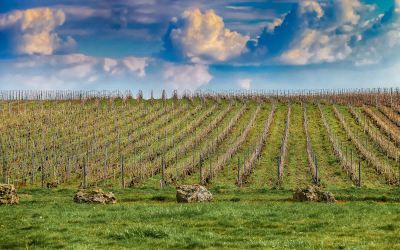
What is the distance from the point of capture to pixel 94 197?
152 ft

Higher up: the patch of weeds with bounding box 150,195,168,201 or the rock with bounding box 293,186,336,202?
the rock with bounding box 293,186,336,202

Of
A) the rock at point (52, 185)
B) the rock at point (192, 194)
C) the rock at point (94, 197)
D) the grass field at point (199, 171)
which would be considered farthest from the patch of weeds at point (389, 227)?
the rock at point (52, 185)

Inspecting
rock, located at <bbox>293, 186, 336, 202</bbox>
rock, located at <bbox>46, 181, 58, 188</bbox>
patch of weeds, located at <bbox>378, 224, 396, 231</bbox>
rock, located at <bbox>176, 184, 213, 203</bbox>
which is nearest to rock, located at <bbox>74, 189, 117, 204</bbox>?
rock, located at <bbox>176, 184, 213, 203</bbox>

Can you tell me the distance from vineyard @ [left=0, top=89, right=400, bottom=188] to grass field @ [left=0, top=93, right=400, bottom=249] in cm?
38

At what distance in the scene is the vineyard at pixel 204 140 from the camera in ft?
250

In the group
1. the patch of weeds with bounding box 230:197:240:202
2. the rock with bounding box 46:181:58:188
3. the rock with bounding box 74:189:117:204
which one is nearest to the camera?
the rock with bounding box 74:189:117:204

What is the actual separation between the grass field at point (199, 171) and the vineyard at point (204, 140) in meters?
0.38

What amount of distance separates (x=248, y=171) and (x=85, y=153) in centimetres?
2892

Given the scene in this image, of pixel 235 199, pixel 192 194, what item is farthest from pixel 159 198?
pixel 235 199

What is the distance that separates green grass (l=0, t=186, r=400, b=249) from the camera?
84.0 feet

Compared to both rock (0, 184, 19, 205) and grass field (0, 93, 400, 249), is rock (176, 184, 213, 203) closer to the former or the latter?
grass field (0, 93, 400, 249)

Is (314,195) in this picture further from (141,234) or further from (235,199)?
(141,234)

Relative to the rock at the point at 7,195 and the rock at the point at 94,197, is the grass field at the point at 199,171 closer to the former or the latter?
the rock at the point at 7,195

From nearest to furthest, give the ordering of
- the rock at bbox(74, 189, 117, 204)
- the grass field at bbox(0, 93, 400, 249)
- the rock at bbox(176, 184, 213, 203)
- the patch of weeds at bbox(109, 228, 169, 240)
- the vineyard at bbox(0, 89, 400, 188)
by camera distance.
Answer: the patch of weeds at bbox(109, 228, 169, 240) < the grass field at bbox(0, 93, 400, 249) < the rock at bbox(74, 189, 117, 204) < the rock at bbox(176, 184, 213, 203) < the vineyard at bbox(0, 89, 400, 188)
